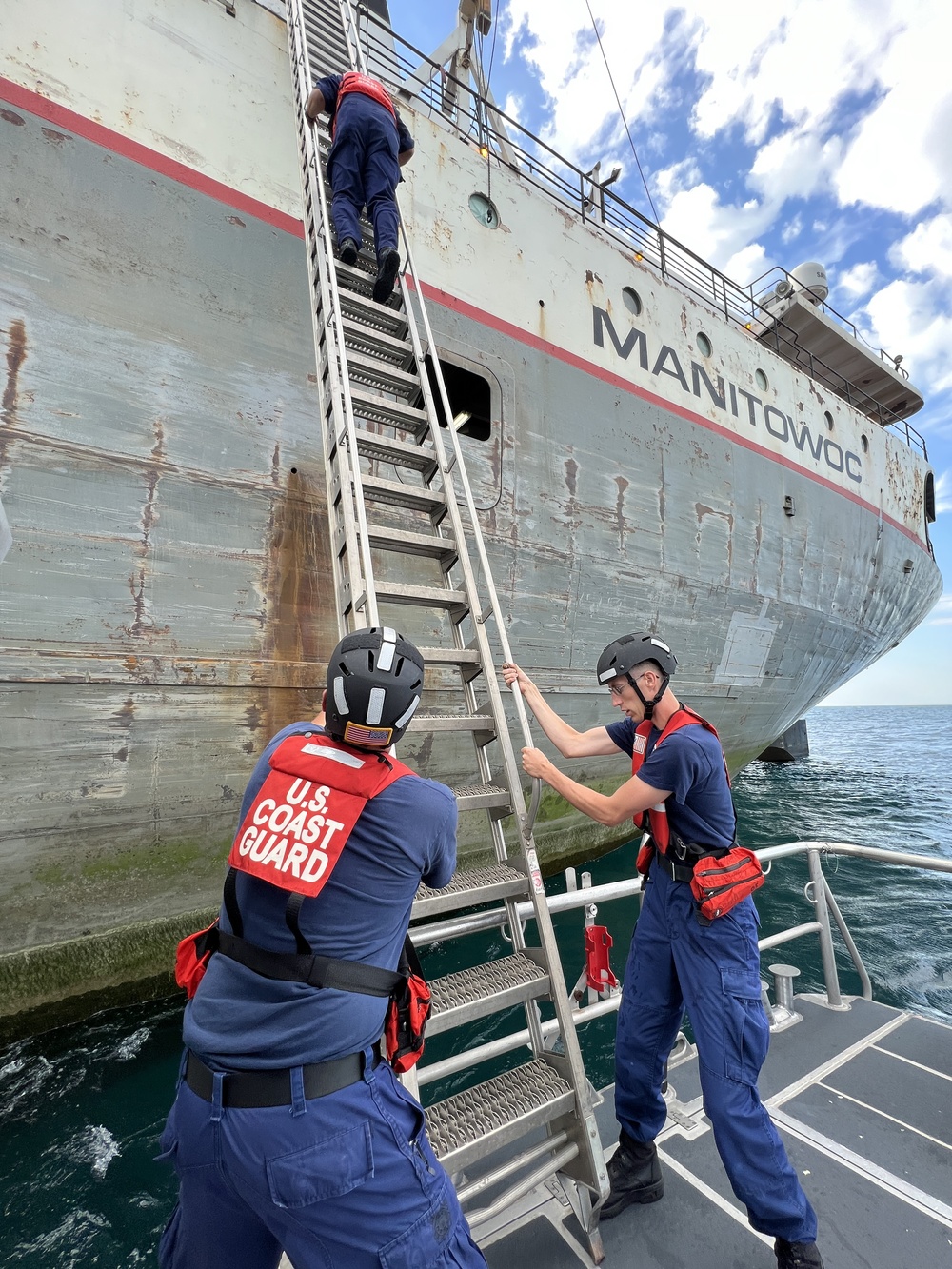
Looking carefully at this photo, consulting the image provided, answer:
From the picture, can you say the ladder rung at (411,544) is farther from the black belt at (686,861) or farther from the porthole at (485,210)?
the porthole at (485,210)

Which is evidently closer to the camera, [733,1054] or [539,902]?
[733,1054]

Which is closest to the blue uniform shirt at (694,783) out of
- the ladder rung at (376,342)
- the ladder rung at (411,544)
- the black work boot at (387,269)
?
the ladder rung at (411,544)

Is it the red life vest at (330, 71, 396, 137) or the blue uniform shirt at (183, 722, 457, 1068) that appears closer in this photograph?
the blue uniform shirt at (183, 722, 457, 1068)

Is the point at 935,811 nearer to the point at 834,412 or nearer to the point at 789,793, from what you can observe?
the point at 789,793

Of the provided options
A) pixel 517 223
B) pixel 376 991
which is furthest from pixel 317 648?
pixel 517 223

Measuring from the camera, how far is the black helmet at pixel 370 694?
4.50 feet

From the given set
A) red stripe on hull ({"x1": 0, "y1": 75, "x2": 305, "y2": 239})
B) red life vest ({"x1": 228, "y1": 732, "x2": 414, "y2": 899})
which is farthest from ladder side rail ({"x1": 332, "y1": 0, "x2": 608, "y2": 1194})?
red stripe on hull ({"x1": 0, "y1": 75, "x2": 305, "y2": 239})

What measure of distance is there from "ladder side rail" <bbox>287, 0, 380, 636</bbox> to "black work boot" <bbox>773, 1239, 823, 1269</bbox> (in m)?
2.48

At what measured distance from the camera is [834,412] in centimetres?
993

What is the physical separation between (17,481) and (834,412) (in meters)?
11.1

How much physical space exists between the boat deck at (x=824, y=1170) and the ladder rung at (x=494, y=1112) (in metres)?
0.55

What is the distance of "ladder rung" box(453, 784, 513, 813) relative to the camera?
2.30 m

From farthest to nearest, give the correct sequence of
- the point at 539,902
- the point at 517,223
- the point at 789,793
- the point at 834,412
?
the point at 789,793 → the point at 834,412 → the point at 517,223 → the point at 539,902

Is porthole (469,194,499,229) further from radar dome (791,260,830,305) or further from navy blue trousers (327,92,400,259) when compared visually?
radar dome (791,260,830,305)
